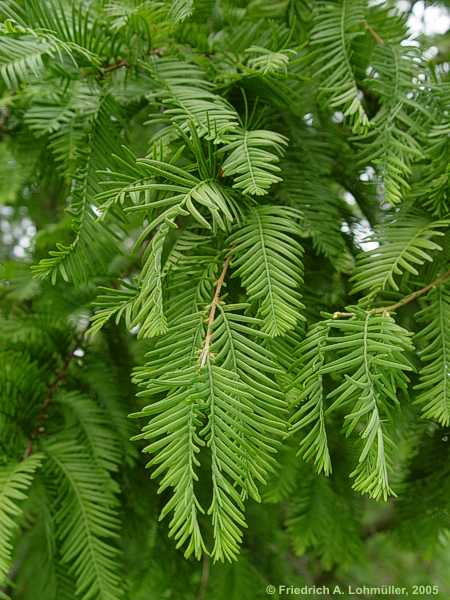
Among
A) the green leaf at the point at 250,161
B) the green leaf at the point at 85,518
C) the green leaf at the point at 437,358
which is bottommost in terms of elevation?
the green leaf at the point at 85,518

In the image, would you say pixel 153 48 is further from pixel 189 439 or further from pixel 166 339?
pixel 189 439

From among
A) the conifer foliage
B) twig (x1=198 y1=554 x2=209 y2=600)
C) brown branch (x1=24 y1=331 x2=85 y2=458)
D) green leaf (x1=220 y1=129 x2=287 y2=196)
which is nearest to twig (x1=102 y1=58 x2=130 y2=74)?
the conifer foliage

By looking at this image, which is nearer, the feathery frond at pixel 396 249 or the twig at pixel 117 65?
the feathery frond at pixel 396 249

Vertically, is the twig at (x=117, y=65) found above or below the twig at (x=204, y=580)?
above

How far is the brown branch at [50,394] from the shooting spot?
2.65ft

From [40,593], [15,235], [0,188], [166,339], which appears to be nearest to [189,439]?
[166,339]

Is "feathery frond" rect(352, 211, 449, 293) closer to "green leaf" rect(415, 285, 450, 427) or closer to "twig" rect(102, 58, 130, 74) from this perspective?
"green leaf" rect(415, 285, 450, 427)

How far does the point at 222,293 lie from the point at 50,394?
341mm

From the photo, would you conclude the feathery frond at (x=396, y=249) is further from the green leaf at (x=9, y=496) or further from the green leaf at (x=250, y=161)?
the green leaf at (x=9, y=496)

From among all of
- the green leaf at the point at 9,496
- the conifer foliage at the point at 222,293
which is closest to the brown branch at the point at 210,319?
the conifer foliage at the point at 222,293

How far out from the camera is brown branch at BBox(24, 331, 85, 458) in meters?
0.81

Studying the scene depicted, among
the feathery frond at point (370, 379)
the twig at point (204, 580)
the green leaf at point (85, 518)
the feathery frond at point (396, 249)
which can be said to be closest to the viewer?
the feathery frond at point (370, 379)

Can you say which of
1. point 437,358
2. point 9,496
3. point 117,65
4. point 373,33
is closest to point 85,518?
point 9,496

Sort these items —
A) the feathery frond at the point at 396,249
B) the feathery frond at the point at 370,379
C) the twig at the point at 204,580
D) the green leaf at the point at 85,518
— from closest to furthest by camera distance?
the feathery frond at the point at 370,379, the feathery frond at the point at 396,249, the green leaf at the point at 85,518, the twig at the point at 204,580
